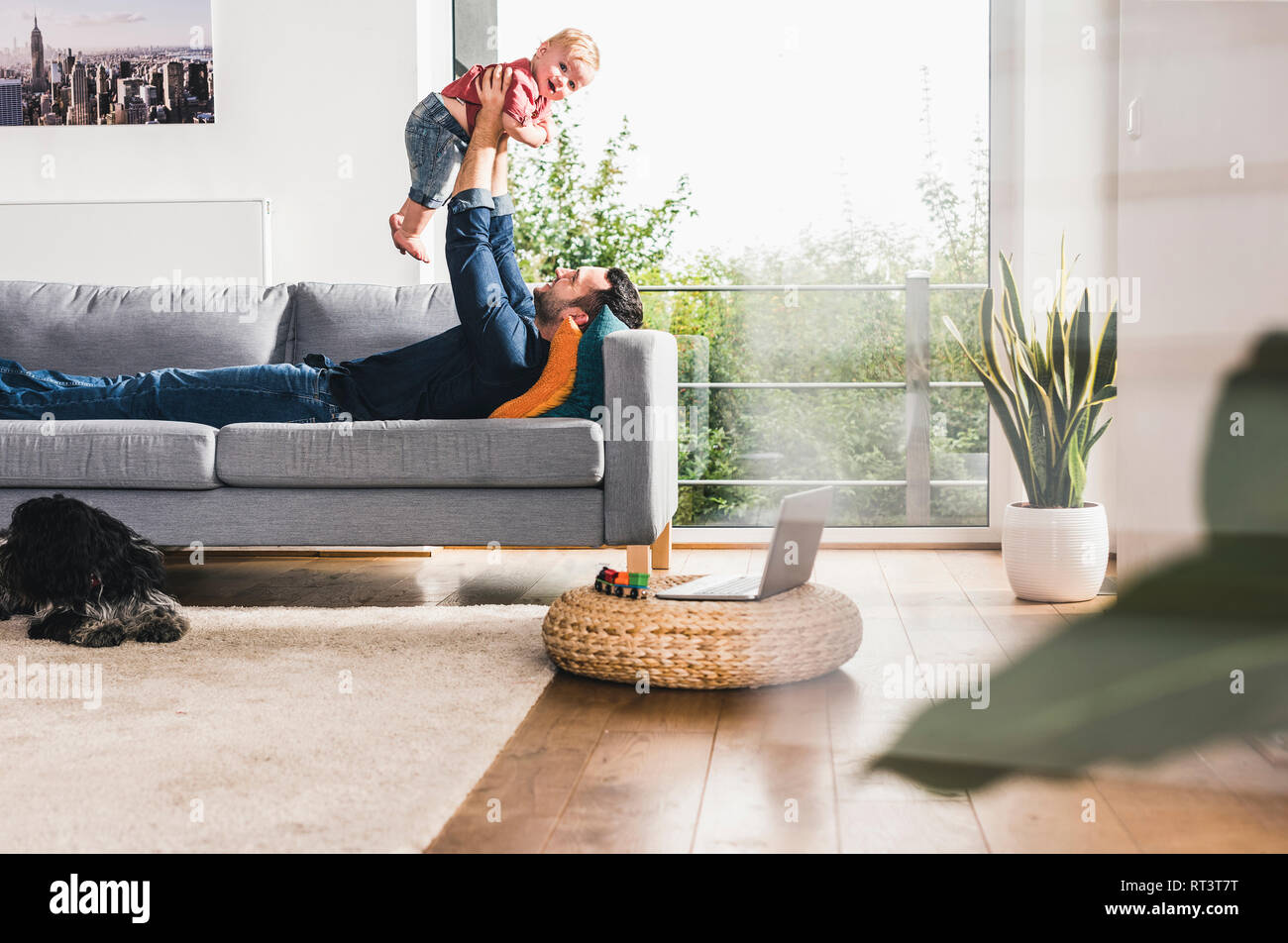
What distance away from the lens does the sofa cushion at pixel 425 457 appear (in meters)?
2.58

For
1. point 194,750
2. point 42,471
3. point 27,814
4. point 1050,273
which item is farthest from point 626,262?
point 27,814

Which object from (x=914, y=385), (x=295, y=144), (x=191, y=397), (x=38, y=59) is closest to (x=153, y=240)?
(x=295, y=144)

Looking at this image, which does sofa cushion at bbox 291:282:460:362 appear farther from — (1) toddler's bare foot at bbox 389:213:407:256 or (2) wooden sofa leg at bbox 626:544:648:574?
(2) wooden sofa leg at bbox 626:544:648:574

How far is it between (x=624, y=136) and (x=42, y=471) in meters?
2.21

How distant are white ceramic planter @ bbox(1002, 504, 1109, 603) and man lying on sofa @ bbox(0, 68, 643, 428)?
112 centimetres

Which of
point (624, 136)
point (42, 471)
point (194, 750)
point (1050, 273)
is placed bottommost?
point (194, 750)

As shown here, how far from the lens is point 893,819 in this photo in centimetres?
128

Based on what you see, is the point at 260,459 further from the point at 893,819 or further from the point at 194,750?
the point at 893,819

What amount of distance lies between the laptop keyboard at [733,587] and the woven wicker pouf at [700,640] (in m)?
0.04

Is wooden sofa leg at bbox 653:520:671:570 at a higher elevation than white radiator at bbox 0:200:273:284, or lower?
lower

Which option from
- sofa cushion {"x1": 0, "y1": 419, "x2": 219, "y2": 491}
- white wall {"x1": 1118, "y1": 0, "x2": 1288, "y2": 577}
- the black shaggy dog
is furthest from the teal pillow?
white wall {"x1": 1118, "y1": 0, "x2": 1288, "y2": 577}

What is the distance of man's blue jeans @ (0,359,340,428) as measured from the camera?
2830 mm

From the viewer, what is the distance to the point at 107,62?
3.94 meters

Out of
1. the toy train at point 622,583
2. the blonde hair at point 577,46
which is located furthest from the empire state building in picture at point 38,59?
the toy train at point 622,583
